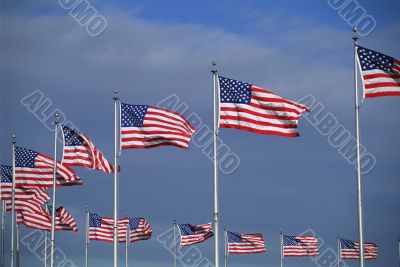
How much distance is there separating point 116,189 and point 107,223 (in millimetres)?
28084

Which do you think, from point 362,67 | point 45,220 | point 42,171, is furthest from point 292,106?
point 45,220

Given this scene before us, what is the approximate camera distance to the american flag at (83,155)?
50.9 metres

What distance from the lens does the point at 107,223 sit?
260 ft

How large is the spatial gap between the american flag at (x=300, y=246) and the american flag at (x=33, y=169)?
44.8 m

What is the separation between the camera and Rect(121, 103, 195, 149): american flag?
43906mm

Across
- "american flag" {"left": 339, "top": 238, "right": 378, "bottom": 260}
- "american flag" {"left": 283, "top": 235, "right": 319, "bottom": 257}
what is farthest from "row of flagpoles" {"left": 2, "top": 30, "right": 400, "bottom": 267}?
"american flag" {"left": 339, "top": 238, "right": 378, "bottom": 260}

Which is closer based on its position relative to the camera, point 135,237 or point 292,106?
point 292,106

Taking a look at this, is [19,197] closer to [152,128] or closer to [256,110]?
[152,128]

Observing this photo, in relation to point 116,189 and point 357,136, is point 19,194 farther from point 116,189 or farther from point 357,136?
point 357,136

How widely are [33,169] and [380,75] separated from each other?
23.8 m

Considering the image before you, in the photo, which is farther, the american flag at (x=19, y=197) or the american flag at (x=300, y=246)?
the american flag at (x=300, y=246)

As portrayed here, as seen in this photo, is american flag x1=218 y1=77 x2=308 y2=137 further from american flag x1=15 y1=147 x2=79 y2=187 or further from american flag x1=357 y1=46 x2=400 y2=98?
american flag x1=15 y1=147 x2=79 y2=187

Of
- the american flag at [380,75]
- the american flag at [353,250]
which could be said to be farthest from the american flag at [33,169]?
the american flag at [353,250]

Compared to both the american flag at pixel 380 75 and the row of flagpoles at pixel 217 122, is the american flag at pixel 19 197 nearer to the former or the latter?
the row of flagpoles at pixel 217 122
